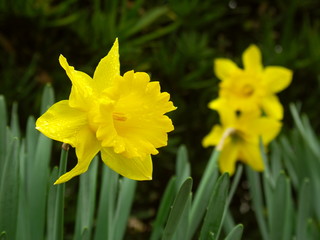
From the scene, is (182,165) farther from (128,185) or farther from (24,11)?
(24,11)

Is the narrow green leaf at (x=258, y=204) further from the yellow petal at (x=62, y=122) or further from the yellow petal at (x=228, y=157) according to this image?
the yellow petal at (x=62, y=122)

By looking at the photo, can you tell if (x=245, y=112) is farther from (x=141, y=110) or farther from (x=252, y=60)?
(x=141, y=110)

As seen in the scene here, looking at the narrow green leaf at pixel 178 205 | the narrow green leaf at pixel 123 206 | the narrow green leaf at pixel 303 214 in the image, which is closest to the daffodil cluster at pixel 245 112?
the narrow green leaf at pixel 303 214

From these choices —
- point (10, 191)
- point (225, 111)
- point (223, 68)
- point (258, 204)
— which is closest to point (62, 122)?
point (10, 191)

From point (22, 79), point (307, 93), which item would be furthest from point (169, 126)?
point (307, 93)

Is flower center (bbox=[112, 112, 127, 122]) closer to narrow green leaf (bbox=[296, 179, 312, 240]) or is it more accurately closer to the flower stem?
the flower stem

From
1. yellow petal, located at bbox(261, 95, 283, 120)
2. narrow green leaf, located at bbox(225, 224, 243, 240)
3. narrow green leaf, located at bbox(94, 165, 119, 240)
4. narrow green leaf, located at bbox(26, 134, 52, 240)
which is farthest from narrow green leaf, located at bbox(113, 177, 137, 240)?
yellow petal, located at bbox(261, 95, 283, 120)

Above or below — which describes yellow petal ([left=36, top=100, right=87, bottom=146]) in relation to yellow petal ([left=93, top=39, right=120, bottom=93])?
below
